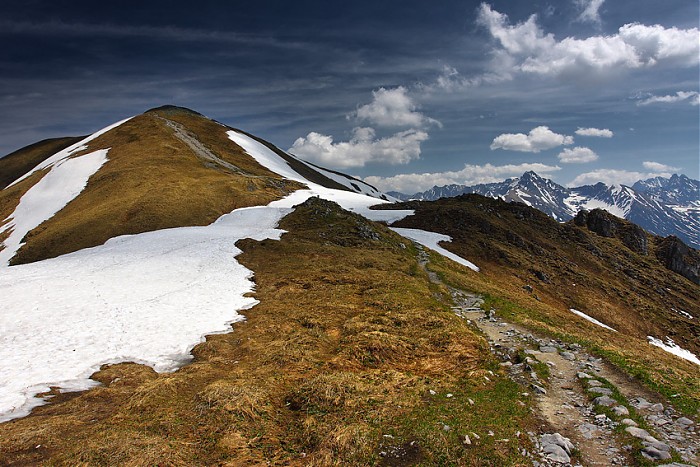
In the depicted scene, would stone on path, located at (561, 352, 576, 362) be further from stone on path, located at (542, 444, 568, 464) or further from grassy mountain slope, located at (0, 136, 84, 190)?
grassy mountain slope, located at (0, 136, 84, 190)

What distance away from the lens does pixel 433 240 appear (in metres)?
53.5

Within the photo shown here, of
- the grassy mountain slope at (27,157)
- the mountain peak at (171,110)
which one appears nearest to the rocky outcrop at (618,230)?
the mountain peak at (171,110)

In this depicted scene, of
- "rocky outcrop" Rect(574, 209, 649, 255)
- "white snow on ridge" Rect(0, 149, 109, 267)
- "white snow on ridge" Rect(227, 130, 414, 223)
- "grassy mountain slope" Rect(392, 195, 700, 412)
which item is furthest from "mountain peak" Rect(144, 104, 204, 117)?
"rocky outcrop" Rect(574, 209, 649, 255)

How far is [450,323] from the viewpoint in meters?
20.7

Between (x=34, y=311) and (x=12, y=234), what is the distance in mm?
62360

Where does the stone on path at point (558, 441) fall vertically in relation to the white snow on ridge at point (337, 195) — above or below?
below

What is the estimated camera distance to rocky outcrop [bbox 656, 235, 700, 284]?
86.6 metres

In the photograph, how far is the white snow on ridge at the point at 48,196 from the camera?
6446 cm

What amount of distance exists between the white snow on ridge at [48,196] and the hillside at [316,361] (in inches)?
1591

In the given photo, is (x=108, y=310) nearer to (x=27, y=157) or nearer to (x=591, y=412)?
(x=591, y=412)

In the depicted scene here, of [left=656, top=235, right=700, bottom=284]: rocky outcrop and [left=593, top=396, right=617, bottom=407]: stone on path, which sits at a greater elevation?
[left=593, top=396, right=617, bottom=407]: stone on path

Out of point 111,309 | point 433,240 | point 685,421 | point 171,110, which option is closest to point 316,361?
point 685,421

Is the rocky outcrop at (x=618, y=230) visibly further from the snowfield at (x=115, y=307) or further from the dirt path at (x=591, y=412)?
the dirt path at (x=591, y=412)

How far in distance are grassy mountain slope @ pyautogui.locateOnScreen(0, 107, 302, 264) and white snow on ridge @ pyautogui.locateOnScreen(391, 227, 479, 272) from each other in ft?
97.6
